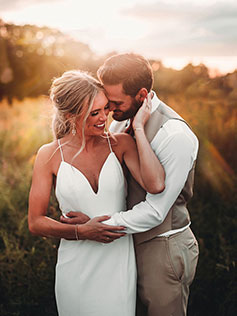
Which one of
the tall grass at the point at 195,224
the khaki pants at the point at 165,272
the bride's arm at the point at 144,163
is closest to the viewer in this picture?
the bride's arm at the point at 144,163

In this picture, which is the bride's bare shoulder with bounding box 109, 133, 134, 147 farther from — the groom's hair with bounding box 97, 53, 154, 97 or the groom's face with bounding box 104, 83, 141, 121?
the groom's hair with bounding box 97, 53, 154, 97

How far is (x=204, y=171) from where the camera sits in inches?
170

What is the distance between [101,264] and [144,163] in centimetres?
74

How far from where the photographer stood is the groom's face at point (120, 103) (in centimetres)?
231

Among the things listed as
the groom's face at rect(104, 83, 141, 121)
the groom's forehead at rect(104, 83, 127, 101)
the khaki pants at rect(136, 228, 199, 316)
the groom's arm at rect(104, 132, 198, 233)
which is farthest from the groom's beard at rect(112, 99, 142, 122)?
the khaki pants at rect(136, 228, 199, 316)

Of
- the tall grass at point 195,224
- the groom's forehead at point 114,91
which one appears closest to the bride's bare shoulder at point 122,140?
the groom's forehead at point 114,91

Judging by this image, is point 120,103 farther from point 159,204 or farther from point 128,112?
point 159,204

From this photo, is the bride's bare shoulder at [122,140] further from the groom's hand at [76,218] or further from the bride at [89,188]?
the groom's hand at [76,218]

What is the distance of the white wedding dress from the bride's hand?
246 millimetres

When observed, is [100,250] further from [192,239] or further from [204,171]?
[204,171]

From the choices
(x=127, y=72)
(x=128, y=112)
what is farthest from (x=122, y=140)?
(x=127, y=72)

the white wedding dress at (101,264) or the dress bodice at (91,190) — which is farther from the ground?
the dress bodice at (91,190)

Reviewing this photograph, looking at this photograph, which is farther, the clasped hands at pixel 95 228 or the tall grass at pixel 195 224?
the tall grass at pixel 195 224

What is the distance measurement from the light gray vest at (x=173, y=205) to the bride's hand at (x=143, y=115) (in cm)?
5
